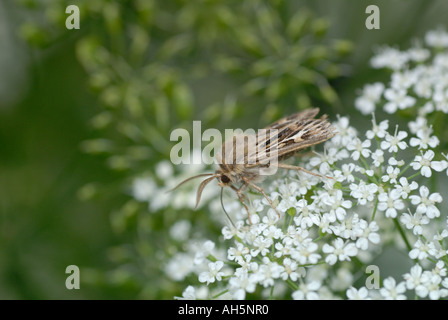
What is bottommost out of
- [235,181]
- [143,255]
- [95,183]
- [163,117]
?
[143,255]

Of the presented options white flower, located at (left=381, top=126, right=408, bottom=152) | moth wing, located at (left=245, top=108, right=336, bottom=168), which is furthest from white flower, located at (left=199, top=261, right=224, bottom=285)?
white flower, located at (left=381, top=126, right=408, bottom=152)

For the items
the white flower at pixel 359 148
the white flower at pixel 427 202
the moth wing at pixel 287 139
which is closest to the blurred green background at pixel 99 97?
the moth wing at pixel 287 139

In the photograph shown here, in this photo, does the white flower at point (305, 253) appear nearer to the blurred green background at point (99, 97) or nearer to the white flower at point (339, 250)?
the white flower at point (339, 250)

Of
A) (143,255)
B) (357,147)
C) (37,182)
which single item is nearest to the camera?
(357,147)

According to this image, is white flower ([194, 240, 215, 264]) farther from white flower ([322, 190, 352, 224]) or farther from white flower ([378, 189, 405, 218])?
white flower ([378, 189, 405, 218])

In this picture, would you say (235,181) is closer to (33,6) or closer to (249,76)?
(249,76)

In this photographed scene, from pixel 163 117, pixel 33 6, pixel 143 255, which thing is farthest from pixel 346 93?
pixel 33 6

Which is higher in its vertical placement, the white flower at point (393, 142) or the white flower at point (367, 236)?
the white flower at point (393, 142)
